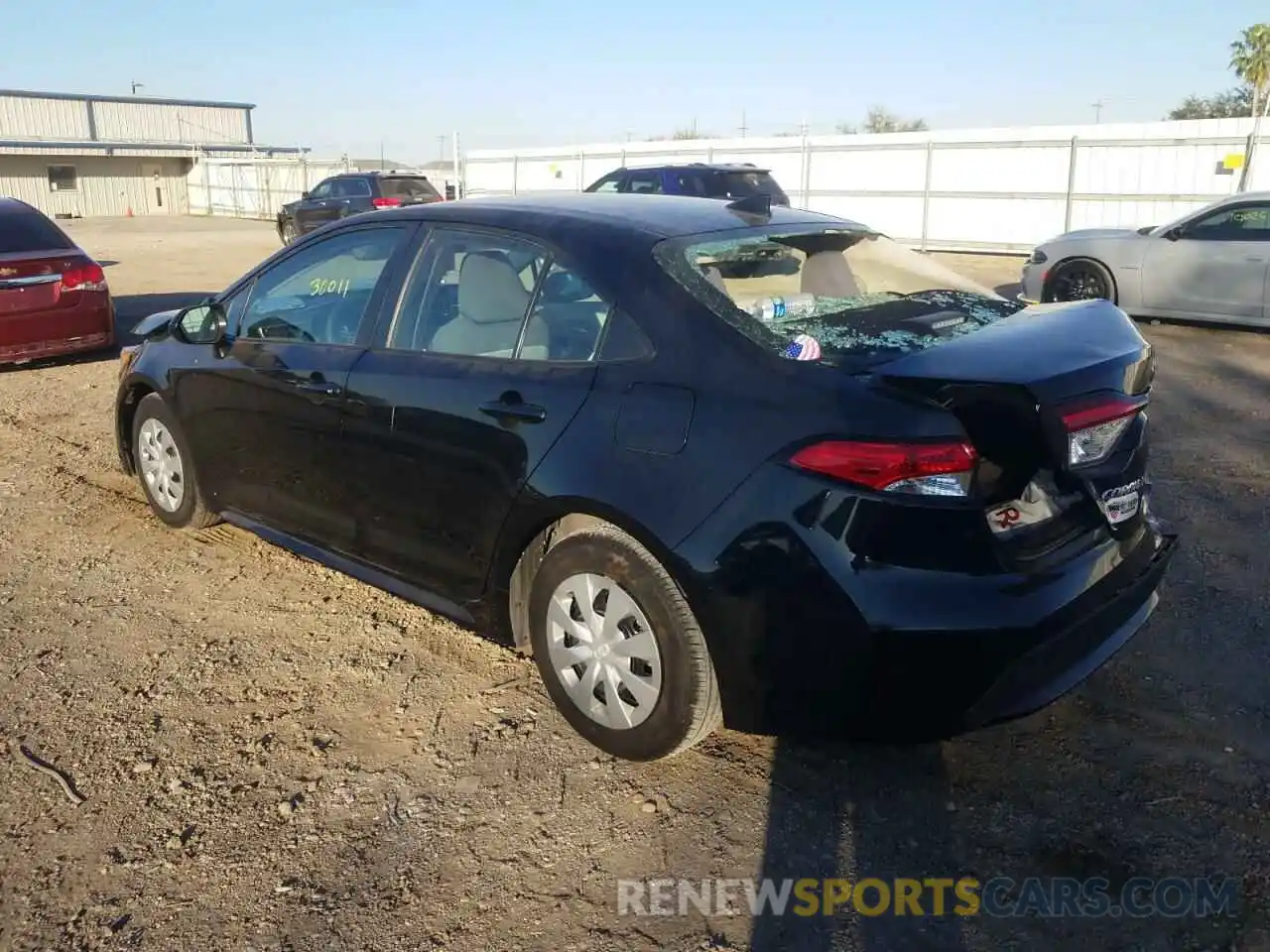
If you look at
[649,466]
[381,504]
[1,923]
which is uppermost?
[649,466]

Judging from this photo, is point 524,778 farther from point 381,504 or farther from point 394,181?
point 394,181

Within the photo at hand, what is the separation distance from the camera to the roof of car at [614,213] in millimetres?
3541

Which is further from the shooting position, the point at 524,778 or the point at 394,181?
the point at 394,181

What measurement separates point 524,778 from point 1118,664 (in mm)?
2223

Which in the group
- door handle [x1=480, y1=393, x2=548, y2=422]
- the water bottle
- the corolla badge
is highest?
the water bottle

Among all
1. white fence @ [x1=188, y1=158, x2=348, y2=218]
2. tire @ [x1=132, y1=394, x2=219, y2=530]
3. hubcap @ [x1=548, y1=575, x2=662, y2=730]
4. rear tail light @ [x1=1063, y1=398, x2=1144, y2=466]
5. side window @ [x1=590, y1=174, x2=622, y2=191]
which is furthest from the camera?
white fence @ [x1=188, y1=158, x2=348, y2=218]

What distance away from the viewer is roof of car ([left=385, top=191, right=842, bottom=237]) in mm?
3541

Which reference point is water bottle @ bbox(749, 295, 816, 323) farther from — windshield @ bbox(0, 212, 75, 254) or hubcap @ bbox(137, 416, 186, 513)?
windshield @ bbox(0, 212, 75, 254)

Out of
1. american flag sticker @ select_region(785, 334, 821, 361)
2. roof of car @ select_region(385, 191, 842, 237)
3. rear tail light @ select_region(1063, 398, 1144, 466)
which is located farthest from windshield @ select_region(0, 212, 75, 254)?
rear tail light @ select_region(1063, 398, 1144, 466)

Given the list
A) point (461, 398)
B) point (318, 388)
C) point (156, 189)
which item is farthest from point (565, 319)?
point (156, 189)

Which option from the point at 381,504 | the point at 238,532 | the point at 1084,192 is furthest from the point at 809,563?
the point at 1084,192

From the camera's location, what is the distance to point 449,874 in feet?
9.29

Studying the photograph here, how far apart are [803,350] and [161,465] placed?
12.0 ft

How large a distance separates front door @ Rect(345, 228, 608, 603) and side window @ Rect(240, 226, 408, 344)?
26cm
